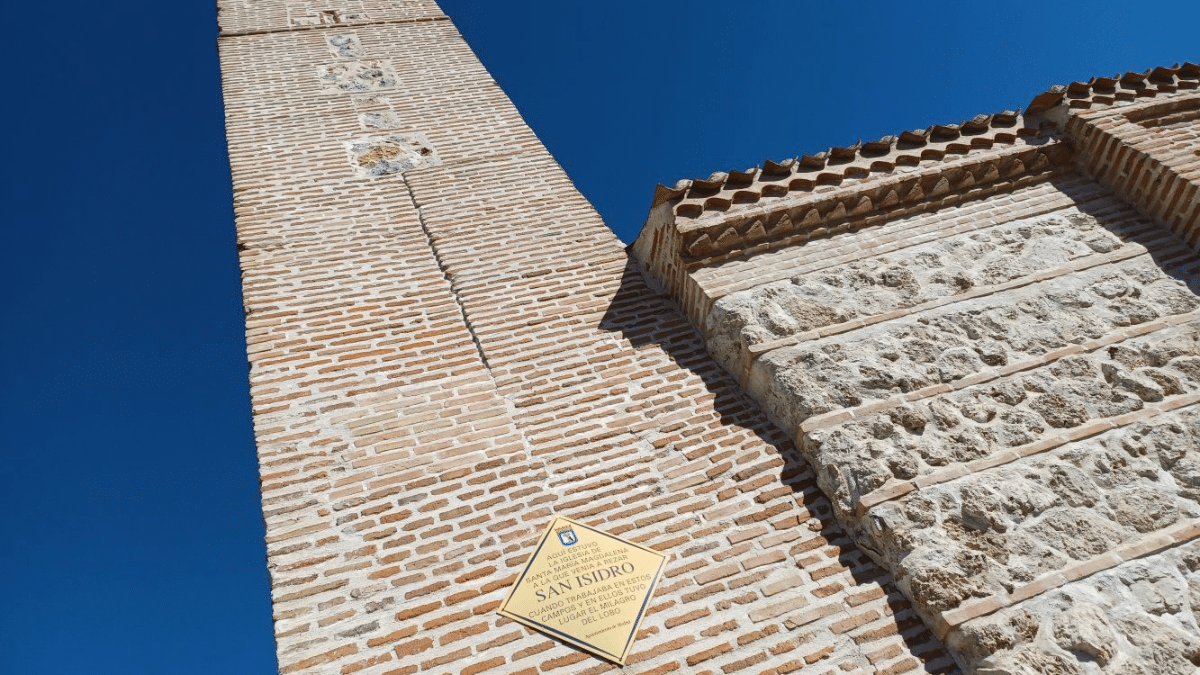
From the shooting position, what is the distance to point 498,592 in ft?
9.02

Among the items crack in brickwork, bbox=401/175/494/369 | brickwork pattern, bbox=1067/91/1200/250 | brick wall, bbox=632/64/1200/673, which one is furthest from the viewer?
crack in brickwork, bbox=401/175/494/369

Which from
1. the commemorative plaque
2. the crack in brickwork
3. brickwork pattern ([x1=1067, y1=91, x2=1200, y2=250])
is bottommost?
the commemorative plaque

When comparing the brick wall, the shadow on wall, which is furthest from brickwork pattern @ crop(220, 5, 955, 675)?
the brick wall

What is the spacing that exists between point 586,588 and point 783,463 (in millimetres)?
980

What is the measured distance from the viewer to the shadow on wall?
8.73 feet

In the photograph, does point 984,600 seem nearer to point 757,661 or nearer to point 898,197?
point 757,661

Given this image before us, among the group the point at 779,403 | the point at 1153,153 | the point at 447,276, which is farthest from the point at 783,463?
the point at 1153,153

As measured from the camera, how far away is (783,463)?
3168mm

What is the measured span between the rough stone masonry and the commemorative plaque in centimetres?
6

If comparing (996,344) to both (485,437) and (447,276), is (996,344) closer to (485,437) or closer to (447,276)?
(485,437)

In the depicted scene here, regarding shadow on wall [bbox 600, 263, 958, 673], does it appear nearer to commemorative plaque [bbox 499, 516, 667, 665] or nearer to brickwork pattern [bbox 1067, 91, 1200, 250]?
commemorative plaque [bbox 499, 516, 667, 665]

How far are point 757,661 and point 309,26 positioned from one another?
6.89 m

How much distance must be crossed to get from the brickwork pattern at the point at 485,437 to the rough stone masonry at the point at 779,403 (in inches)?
0.5

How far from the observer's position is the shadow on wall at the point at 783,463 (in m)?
2.66
